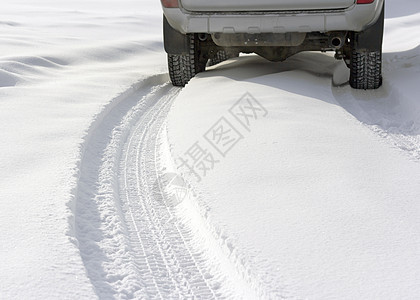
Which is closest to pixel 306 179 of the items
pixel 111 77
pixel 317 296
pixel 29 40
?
pixel 317 296

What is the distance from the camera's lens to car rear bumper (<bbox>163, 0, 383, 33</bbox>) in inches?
185

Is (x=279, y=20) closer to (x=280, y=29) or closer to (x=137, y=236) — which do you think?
(x=280, y=29)

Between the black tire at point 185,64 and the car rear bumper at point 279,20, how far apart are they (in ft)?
1.69

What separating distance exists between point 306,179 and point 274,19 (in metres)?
2.07

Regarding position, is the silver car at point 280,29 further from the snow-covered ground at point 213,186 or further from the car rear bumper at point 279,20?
the snow-covered ground at point 213,186

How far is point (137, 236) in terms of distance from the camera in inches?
110

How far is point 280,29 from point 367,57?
836 mm

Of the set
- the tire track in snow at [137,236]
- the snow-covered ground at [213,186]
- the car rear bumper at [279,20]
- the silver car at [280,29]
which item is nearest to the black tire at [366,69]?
the silver car at [280,29]

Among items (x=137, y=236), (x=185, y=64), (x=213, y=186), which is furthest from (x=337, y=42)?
(x=137, y=236)

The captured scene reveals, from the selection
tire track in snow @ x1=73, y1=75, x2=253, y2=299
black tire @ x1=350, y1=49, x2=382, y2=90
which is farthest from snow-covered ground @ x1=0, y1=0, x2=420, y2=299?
black tire @ x1=350, y1=49, x2=382, y2=90

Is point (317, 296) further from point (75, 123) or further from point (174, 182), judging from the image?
point (75, 123)

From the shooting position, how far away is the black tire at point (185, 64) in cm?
552

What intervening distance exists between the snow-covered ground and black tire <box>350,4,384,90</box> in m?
0.14

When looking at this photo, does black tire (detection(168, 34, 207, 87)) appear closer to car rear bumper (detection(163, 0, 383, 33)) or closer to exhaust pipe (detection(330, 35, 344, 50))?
car rear bumper (detection(163, 0, 383, 33))
